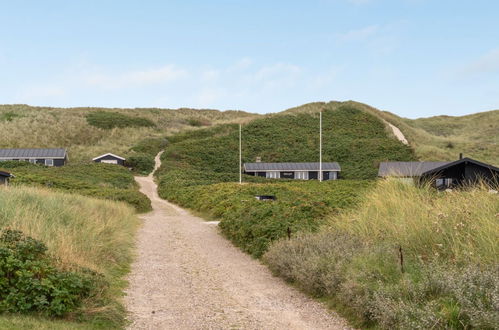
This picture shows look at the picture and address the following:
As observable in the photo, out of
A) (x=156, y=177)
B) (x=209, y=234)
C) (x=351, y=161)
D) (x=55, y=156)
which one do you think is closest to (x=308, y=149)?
(x=351, y=161)

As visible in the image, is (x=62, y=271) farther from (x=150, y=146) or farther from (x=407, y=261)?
(x=150, y=146)

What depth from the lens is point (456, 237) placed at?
847 centimetres

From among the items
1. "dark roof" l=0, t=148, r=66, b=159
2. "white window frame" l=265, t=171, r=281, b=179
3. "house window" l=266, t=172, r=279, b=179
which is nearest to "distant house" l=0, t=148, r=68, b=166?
"dark roof" l=0, t=148, r=66, b=159

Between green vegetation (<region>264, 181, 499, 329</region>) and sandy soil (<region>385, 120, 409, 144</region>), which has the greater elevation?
sandy soil (<region>385, 120, 409, 144</region>)

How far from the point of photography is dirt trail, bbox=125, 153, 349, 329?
301 inches

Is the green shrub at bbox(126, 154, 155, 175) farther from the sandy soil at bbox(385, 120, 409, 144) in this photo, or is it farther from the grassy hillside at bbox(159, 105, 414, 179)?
the sandy soil at bbox(385, 120, 409, 144)

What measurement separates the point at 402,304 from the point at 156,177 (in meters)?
49.9

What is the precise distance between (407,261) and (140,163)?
55605mm

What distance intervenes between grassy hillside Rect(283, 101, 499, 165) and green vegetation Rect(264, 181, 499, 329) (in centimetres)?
6524

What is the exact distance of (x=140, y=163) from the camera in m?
61.7

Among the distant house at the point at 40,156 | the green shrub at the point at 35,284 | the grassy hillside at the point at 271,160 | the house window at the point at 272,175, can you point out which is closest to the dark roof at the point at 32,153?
the distant house at the point at 40,156

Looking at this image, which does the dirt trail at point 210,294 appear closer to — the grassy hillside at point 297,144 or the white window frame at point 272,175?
the white window frame at point 272,175

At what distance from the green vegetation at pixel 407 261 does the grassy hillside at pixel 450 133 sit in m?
65.2

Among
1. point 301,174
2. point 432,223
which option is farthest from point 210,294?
point 301,174
